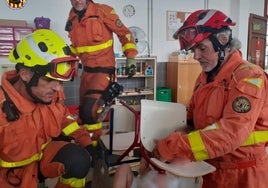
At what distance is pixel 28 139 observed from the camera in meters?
1.29

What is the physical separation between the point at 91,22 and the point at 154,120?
959 millimetres

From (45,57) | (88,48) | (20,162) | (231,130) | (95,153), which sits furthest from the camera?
(88,48)

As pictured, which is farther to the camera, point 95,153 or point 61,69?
point 95,153

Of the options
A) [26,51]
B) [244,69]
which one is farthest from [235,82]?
[26,51]

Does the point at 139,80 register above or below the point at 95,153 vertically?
above

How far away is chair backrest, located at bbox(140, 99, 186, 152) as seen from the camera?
131 centimetres

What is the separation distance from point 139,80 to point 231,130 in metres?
3.32

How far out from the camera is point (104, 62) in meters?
2.00

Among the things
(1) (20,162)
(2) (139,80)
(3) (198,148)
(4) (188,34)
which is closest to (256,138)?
(3) (198,148)

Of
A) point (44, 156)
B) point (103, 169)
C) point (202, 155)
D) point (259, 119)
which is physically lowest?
point (103, 169)

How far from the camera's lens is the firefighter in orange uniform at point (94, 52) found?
1.90 meters

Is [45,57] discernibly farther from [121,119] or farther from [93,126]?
[93,126]

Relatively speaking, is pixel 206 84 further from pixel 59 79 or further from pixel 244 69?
pixel 59 79

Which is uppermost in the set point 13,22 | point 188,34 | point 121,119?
point 13,22
